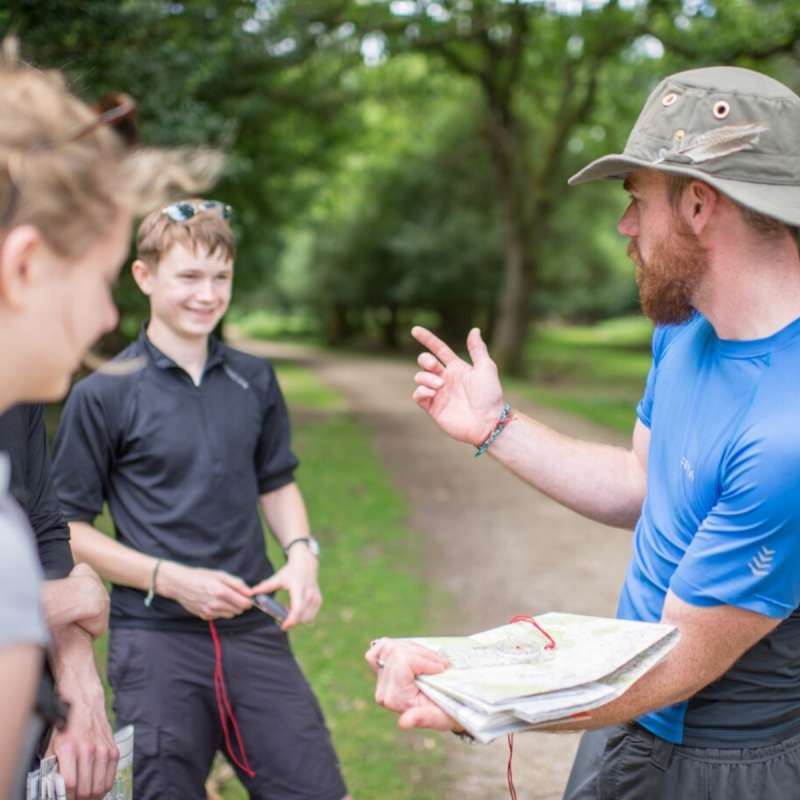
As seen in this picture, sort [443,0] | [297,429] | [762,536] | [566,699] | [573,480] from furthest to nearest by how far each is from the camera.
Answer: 1. [443,0]
2. [297,429]
3. [573,480]
4. [762,536]
5. [566,699]

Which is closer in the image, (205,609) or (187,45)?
(205,609)

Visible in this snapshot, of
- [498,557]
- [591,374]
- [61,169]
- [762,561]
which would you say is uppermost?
[61,169]

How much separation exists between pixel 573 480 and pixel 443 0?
1607cm

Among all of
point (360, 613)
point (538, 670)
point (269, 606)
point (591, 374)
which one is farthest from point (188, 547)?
point (591, 374)

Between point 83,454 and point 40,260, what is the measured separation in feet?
5.98

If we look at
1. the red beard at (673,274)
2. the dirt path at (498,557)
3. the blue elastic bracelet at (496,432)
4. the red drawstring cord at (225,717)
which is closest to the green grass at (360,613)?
the dirt path at (498,557)

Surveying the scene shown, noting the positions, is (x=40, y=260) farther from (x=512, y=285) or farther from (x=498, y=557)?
(x=512, y=285)

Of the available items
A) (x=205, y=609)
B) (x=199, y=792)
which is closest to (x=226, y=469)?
(x=205, y=609)

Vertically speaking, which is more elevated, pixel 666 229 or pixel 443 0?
pixel 443 0

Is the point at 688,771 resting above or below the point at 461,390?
below

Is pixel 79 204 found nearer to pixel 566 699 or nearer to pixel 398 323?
pixel 566 699

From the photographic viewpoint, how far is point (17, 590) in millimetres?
1105

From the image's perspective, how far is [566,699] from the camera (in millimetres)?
1692

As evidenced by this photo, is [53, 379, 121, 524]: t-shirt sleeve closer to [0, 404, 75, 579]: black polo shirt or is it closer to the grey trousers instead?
[0, 404, 75, 579]: black polo shirt
